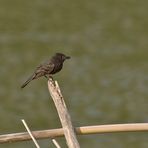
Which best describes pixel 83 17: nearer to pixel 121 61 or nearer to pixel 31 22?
pixel 31 22

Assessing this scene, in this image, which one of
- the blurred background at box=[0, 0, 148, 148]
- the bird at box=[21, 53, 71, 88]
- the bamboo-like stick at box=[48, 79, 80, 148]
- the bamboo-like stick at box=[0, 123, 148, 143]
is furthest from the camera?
the blurred background at box=[0, 0, 148, 148]

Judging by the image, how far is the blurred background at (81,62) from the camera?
10.2m

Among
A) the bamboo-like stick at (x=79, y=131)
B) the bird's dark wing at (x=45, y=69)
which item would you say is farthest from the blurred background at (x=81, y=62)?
the bamboo-like stick at (x=79, y=131)

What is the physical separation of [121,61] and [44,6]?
7.79ft

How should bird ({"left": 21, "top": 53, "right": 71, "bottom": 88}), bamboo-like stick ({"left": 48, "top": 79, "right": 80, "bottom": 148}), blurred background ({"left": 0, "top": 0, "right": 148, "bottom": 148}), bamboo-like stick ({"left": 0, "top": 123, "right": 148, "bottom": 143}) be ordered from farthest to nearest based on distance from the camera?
blurred background ({"left": 0, "top": 0, "right": 148, "bottom": 148}) → bird ({"left": 21, "top": 53, "right": 71, "bottom": 88}) → bamboo-like stick ({"left": 0, "top": 123, "right": 148, "bottom": 143}) → bamboo-like stick ({"left": 48, "top": 79, "right": 80, "bottom": 148})

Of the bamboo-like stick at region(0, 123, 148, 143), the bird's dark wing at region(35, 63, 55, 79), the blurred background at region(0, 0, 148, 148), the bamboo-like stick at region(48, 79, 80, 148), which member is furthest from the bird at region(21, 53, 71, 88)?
the blurred background at region(0, 0, 148, 148)

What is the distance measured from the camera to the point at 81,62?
11.9 metres

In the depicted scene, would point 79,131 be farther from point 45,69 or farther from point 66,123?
point 45,69

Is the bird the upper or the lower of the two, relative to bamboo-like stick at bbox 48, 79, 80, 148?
upper

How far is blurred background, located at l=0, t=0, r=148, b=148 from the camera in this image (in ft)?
33.6

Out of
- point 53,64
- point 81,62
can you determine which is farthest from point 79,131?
point 81,62

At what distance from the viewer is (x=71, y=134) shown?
4168mm

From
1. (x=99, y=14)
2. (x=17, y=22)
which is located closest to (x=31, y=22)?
(x=17, y=22)

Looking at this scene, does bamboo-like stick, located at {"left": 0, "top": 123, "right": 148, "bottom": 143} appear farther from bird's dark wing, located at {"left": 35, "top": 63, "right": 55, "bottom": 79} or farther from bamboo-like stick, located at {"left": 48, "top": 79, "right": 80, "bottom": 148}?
bird's dark wing, located at {"left": 35, "top": 63, "right": 55, "bottom": 79}
